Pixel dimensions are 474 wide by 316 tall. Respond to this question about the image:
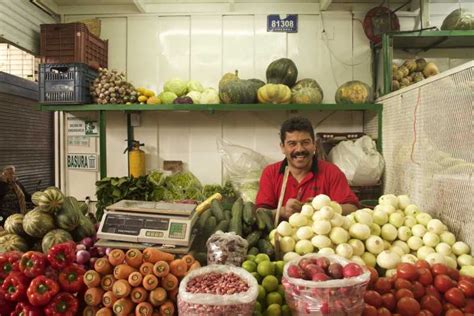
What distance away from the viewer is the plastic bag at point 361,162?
3.71 m

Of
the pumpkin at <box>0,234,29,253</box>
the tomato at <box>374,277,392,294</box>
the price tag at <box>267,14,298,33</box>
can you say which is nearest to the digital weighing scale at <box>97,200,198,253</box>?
the pumpkin at <box>0,234,29,253</box>

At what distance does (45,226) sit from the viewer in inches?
76.2

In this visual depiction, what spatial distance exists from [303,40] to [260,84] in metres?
0.94

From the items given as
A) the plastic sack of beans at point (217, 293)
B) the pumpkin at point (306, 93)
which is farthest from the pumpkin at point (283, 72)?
the plastic sack of beans at point (217, 293)

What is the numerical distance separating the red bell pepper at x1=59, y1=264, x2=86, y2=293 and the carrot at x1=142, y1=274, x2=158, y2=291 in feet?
1.00

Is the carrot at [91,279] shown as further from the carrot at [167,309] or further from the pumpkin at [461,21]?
the pumpkin at [461,21]

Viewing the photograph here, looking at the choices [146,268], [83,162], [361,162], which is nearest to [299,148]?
[361,162]

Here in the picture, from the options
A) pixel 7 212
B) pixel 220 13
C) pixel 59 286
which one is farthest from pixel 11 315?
pixel 220 13

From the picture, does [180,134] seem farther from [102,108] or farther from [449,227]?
[449,227]

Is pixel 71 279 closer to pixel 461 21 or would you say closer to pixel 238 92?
pixel 238 92

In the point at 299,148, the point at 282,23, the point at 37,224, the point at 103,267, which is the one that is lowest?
the point at 103,267

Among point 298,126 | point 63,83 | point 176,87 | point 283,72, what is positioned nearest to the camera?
point 298,126

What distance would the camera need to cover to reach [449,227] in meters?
2.37

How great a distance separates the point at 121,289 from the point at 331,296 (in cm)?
84
